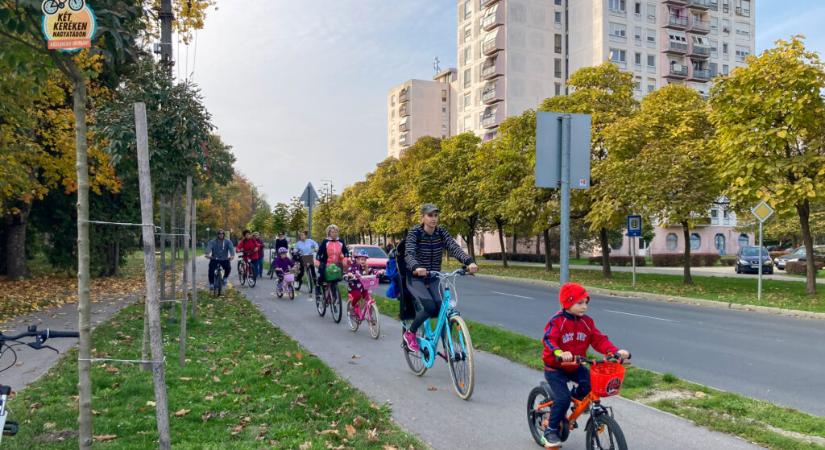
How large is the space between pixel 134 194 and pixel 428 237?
2087cm

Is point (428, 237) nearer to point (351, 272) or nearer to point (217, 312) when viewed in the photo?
point (351, 272)

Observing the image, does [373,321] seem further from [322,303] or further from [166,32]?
[166,32]

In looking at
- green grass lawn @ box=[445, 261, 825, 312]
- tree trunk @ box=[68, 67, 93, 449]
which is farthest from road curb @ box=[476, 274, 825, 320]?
tree trunk @ box=[68, 67, 93, 449]

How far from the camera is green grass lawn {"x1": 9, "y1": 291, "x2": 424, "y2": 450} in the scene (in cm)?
481

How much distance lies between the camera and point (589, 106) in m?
29.0

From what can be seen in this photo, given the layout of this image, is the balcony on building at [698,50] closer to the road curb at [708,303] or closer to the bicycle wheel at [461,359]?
the road curb at [708,303]

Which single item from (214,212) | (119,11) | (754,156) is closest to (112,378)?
(119,11)

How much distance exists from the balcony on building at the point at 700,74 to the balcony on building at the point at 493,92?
66.0ft

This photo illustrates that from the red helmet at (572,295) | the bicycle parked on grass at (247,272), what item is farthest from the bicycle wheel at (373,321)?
the bicycle parked on grass at (247,272)

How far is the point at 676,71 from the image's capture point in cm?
6762

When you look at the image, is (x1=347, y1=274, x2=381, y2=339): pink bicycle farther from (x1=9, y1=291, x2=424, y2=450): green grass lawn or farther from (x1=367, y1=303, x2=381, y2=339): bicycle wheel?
(x1=9, y1=291, x2=424, y2=450): green grass lawn

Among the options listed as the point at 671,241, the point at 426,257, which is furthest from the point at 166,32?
the point at 671,241

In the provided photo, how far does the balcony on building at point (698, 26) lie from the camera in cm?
6844

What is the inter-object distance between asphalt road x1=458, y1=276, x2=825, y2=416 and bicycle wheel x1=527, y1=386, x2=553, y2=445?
324 centimetres
